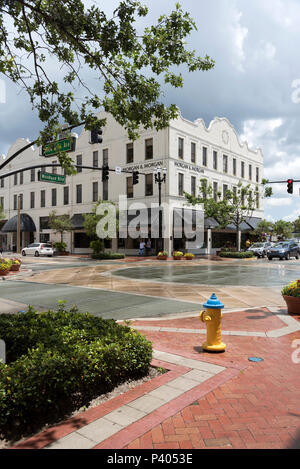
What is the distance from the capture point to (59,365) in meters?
3.34

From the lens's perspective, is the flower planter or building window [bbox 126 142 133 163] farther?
building window [bbox 126 142 133 163]

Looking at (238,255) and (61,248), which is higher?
(61,248)

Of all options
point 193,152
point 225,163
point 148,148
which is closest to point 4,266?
point 148,148

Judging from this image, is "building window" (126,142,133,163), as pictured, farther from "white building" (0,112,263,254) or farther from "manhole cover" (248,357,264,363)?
"manhole cover" (248,357,264,363)

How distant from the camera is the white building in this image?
110 feet

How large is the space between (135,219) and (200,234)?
26.5 feet

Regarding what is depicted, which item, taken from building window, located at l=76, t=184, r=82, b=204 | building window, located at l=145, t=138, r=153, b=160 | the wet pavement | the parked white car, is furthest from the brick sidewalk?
building window, located at l=76, t=184, r=82, b=204

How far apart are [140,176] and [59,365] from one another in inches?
1280

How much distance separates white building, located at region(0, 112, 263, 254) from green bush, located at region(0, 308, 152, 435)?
28218mm

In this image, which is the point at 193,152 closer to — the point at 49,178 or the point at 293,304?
the point at 49,178

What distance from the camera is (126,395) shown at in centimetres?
372

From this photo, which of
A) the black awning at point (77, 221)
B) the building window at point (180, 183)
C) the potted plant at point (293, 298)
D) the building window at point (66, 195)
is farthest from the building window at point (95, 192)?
the potted plant at point (293, 298)

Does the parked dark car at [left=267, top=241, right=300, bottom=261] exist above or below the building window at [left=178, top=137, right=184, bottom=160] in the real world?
below
